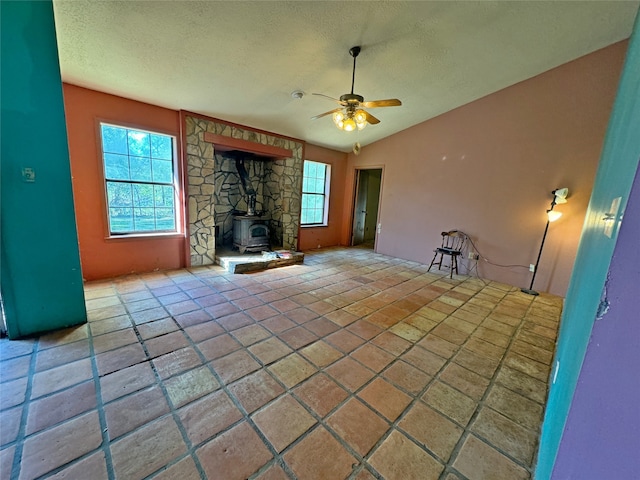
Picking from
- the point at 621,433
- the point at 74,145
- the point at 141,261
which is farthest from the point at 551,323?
the point at 74,145

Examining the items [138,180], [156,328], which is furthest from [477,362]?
[138,180]

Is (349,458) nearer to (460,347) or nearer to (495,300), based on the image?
(460,347)

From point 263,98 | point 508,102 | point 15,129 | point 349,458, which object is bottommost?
point 349,458

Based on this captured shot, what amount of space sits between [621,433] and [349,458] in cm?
116

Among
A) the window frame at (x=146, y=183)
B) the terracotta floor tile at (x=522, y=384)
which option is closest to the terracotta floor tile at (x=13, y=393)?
the window frame at (x=146, y=183)

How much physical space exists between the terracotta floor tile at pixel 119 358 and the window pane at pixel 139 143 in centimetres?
290

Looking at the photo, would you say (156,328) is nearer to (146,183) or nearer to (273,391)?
(273,391)

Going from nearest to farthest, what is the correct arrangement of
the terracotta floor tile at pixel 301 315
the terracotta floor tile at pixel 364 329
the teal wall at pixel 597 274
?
the teal wall at pixel 597 274, the terracotta floor tile at pixel 364 329, the terracotta floor tile at pixel 301 315

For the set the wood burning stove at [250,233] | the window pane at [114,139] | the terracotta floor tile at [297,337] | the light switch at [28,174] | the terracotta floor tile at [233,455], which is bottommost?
the terracotta floor tile at [233,455]

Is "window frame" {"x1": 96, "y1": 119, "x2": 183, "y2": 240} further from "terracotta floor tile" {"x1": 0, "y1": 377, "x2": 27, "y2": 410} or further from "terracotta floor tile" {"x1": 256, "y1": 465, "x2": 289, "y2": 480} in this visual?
"terracotta floor tile" {"x1": 256, "y1": 465, "x2": 289, "y2": 480}

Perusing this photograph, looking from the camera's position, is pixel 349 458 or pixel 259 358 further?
pixel 259 358

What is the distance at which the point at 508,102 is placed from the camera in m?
4.09

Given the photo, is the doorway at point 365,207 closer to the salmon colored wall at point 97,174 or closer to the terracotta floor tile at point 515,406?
the salmon colored wall at point 97,174

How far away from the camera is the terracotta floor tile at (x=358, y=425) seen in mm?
1396
